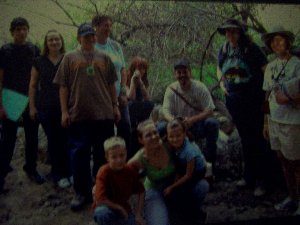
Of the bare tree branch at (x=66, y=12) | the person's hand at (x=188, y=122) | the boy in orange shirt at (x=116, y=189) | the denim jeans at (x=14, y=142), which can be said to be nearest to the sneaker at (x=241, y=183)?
the person's hand at (x=188, y=122)

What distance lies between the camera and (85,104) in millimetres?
2984

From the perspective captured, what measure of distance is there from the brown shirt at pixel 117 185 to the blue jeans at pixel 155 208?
18 centimetres

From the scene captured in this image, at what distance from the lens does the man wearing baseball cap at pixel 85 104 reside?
2.96m

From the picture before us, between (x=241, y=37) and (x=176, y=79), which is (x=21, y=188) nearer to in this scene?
(x=176, y=79)

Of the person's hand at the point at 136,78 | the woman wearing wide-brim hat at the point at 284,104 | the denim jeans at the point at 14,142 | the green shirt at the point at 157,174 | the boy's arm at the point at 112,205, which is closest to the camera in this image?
the boy's arm at the point at 112,205

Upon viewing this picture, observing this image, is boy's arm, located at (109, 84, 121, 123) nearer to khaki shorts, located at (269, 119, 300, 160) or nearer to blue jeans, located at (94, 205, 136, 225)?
blue jeans, located at (94, 205, 136, 225)

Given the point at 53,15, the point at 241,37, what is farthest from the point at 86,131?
the point at 241,37

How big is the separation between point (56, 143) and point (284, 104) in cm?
170

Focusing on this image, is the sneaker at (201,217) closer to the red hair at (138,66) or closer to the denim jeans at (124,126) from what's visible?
the denim jeans at (124,126)

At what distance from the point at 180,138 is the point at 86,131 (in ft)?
2.10

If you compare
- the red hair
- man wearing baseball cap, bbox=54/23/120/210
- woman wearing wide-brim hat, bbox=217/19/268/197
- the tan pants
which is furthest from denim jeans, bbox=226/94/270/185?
man wearing baseball cap, bbox=54/23/120/210

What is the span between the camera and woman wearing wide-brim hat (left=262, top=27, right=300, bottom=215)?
3.34 meters

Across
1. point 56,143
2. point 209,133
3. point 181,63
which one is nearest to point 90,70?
point 56,143

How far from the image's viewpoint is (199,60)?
11.0 ft
